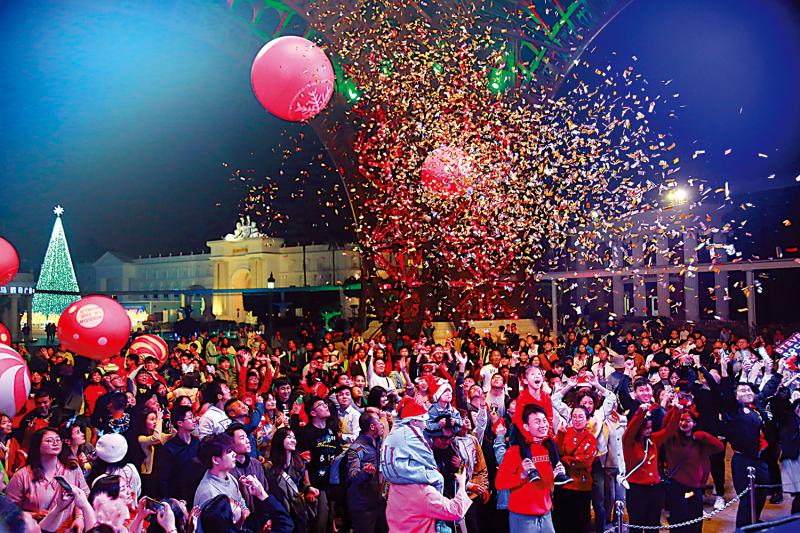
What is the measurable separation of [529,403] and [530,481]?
3.49 feet

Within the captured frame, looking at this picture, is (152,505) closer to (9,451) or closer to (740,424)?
(9,451)

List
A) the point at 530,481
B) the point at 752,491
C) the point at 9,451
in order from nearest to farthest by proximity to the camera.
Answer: the point at 530,481 < the point at 9,451 < the point at 752,491

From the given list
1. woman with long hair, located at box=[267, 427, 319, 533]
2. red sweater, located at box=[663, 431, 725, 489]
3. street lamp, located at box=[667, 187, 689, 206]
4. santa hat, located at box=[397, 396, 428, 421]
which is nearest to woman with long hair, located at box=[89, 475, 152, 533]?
woman with long hair, located at box=[267, 427, 319, 533]

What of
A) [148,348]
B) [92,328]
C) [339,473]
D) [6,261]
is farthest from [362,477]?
[6,261]

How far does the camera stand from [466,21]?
19.4 metres

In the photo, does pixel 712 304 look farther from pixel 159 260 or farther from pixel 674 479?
pixel 159 260

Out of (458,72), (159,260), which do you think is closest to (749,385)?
(458,72)

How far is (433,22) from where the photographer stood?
740 inches

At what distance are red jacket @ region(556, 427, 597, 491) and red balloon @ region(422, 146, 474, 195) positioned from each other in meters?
5.39

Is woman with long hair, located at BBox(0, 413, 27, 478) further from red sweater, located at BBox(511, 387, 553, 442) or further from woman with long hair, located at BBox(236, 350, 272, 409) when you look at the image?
red sweater, located at BBox(511, 387, 553, 442)

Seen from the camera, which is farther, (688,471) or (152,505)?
(688,471)

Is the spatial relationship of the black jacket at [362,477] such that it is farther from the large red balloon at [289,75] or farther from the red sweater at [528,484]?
the large red balloon at [289,75]

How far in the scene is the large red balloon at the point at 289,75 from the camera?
26.8 feet

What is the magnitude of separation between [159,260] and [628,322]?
144 ft
